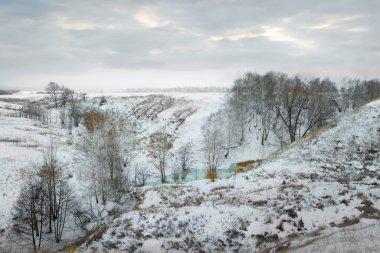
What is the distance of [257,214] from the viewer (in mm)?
14922

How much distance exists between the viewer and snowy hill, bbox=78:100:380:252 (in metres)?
12.8

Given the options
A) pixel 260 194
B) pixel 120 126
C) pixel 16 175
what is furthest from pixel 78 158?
pixel 260 194

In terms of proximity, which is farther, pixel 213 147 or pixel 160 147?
pixel 160 147

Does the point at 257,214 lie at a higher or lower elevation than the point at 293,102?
lower

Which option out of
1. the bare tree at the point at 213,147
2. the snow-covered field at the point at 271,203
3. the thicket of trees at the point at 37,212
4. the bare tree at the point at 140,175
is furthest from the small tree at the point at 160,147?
the thicket of trees at the point at 37,212

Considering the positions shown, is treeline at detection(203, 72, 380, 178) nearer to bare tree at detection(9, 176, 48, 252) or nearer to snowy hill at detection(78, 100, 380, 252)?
snowy hill at detection(78, 100, 380, 252)

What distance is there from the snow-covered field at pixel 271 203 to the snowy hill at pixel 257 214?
0.18 ft

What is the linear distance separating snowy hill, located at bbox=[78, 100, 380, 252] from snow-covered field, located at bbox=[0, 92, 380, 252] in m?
0.05

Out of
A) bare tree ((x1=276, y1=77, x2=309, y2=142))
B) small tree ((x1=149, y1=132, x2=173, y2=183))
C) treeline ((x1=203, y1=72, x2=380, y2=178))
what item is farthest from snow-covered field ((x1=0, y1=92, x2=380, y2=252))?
treeline ((x1=203, y1=72, x2=380, y2=178))

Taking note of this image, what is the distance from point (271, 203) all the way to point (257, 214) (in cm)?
203

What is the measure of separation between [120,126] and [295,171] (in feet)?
173

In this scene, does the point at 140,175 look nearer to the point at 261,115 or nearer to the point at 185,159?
the point at 185,159

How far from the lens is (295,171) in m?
23.9

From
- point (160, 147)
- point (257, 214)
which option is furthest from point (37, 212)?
point (160, 147)
